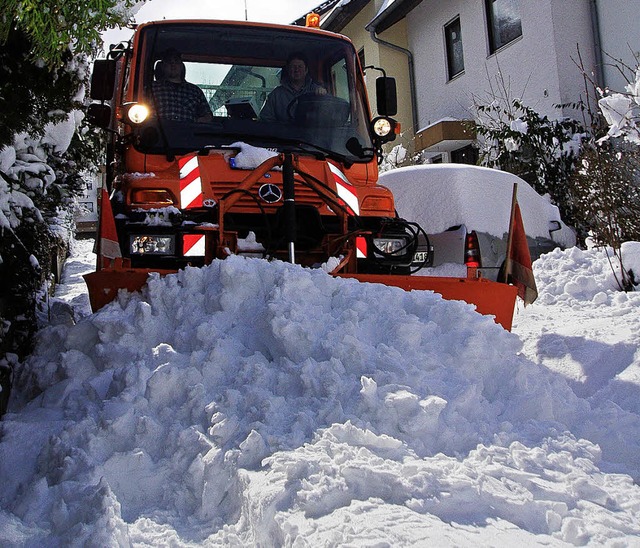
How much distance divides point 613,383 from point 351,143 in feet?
8.79

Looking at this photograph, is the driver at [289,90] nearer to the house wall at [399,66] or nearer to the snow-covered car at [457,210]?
the snow-covered car at [457,210]

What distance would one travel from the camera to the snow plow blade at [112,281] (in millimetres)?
4227

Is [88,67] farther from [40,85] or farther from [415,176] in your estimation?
[415,176]

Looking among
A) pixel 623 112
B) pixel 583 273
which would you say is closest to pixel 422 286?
pixel 583 273

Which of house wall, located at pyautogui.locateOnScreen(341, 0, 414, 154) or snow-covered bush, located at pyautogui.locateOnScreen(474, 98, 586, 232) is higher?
house wall, located at pyautogui.locateOnScreen(341, 0, 414, 154)

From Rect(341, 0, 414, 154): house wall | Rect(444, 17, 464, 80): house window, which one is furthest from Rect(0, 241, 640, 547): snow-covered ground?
Rect(341, 0, 414, 154): house wall

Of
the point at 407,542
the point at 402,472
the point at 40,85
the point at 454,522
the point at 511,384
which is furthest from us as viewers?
the point at 40,85

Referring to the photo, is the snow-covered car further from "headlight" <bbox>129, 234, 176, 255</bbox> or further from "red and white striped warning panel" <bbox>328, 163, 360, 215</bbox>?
"headlight" <bbox>129, 234, 176, 255</bbox>

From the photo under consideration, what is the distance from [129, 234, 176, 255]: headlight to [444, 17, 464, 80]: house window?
12.5m

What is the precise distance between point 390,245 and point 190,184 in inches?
57.2

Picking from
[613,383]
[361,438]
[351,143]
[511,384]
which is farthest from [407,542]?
[351,143]

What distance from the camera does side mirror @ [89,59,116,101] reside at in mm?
5254

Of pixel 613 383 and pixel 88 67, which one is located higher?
pixel 88 67

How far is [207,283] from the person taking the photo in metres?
4.09
